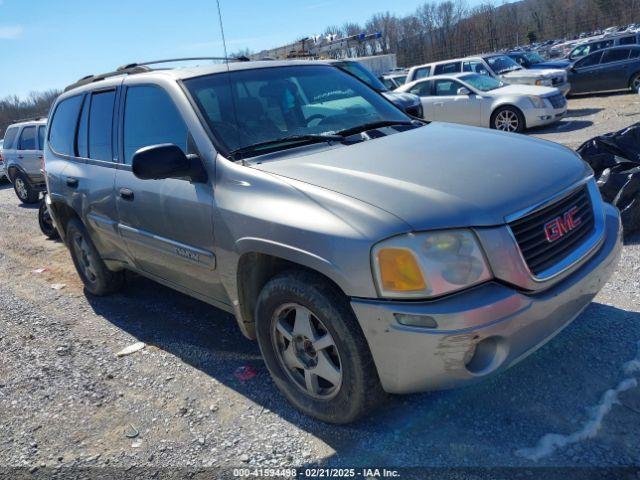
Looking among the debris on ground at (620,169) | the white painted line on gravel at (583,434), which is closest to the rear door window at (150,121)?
the white painted line on gravel at (583,434)

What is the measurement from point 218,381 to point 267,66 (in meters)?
2.23

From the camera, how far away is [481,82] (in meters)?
13.7

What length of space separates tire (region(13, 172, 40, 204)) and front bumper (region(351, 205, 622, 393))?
12.7 metres

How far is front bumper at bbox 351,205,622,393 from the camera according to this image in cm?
229

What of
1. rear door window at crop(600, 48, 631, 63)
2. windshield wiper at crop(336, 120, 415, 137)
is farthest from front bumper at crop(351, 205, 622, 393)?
rear door window at crop(600, 48, 631, 63)

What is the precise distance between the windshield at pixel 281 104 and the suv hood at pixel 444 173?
0.36 metres

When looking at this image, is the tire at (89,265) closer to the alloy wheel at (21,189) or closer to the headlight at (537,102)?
the alloy wheel at (21,189)

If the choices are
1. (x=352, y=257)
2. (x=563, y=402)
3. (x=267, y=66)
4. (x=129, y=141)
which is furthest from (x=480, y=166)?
(x=129, y=141)

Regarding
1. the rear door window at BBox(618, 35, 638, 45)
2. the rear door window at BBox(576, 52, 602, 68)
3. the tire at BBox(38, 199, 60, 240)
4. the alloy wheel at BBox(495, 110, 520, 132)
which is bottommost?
the tire at BBox(38, 199, 60, 240)

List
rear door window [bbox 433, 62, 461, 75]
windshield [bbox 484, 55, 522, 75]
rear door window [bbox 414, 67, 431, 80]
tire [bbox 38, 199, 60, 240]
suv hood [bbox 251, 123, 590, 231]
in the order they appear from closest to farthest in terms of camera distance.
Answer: suv hood [bbox 251, 123, 590, 231]
tire [bbox 38, 199, 60, 240]
rear door window [bbox 433, 62, 461, 75]
rear door window [bbox 414, 67, 431, 80]
windshield [bbox 484, 55, 522, 75]

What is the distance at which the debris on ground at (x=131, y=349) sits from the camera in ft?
13.6

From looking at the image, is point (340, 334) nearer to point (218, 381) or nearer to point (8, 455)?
point (218, 381)

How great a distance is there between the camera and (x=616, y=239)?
3.05m

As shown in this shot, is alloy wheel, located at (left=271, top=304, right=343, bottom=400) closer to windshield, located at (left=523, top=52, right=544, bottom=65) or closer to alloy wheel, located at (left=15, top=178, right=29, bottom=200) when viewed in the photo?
alloy wheel, located at (left=15, top=178, right=29, bottom=200)
